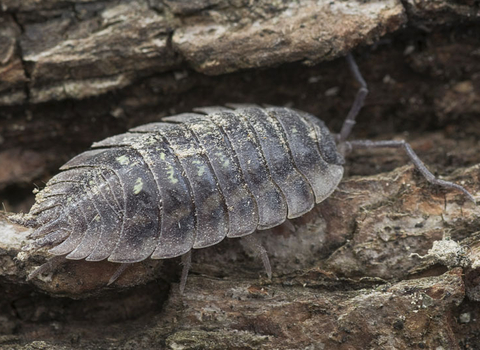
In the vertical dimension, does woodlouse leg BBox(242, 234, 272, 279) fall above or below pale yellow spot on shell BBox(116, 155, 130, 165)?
below

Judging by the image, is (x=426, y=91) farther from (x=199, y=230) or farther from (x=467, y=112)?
(x=199, y=230)

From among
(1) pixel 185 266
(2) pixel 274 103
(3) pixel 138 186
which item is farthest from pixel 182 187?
(2) pixel 274 103

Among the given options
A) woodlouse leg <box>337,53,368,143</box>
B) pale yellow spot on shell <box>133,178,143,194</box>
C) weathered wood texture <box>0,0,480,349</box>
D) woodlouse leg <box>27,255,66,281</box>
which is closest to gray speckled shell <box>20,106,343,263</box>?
pale yellow spot on shell <box>133,178,143,194</box>

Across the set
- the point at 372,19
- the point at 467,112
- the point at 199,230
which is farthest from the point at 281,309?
the point at 467,112

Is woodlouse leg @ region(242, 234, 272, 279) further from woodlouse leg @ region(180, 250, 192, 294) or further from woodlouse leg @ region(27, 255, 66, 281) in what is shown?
woodlouse leg @ region(27, 255, 66, 281)

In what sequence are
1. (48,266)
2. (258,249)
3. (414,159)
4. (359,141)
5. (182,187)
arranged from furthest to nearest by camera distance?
(359,141)
(414,159)
(258,249)
(182,187)
(48,266)

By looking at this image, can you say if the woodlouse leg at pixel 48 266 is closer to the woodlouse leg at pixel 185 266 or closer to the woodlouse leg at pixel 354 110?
the woodlouse leg at pixel 185 266

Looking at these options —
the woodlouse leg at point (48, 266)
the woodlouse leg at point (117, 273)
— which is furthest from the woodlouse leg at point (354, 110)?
the woodlouse leg at point (48, 266)

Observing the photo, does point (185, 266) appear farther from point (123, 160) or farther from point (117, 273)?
point (123, 160)
